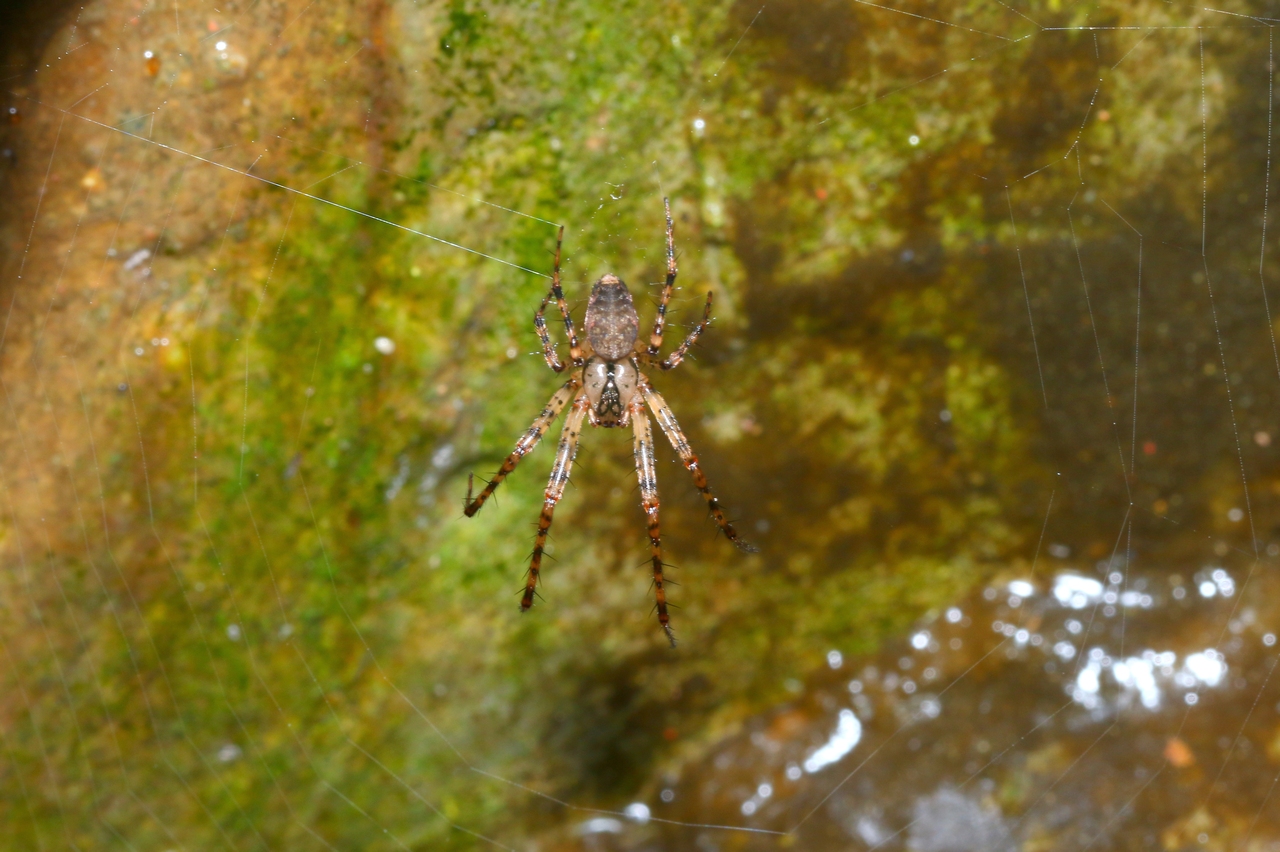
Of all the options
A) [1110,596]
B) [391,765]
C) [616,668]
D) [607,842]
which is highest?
[1110,596]

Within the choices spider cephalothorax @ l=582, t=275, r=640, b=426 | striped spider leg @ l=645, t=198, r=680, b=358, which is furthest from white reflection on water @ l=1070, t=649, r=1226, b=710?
striped spider leg @ l=645, t=198, r=680, b=358

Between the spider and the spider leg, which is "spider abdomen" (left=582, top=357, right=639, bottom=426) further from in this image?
the spider leg

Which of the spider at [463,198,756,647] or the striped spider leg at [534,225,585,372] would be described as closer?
the striped spider leg at [534,225,585,372]

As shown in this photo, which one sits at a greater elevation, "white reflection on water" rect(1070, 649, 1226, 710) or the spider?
the spider

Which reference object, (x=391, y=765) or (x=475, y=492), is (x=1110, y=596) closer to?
(x=475, y=492)

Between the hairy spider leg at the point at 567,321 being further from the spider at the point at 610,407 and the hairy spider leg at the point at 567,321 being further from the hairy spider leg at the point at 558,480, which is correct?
the hairy spider leg at the point at 558,480

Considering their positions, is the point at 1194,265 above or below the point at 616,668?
above

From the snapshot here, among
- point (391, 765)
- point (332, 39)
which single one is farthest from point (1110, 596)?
point (332, 39)

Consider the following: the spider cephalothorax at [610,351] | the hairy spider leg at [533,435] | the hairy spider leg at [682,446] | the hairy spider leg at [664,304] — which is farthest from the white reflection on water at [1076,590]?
the hairy spider leg at [533,435]
